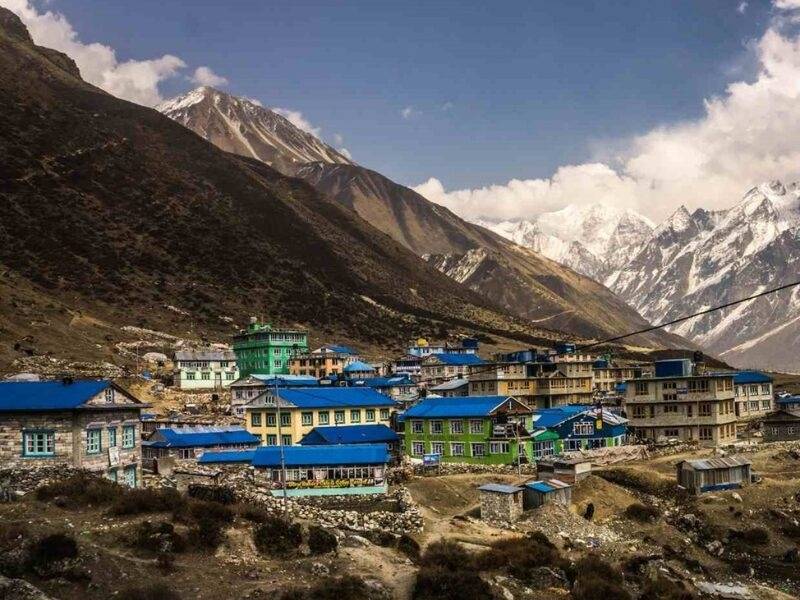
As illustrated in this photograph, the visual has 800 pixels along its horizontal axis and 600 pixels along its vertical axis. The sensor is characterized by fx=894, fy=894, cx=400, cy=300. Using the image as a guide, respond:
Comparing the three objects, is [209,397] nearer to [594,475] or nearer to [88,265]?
[594,475]

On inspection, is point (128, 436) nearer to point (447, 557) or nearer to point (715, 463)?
point (447, 557)

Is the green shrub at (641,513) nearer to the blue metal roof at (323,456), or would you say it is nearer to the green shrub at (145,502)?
the blue metal roof at (323,456)

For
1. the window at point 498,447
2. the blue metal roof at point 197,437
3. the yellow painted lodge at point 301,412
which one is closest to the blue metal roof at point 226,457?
the blue metal roof at point 197,437

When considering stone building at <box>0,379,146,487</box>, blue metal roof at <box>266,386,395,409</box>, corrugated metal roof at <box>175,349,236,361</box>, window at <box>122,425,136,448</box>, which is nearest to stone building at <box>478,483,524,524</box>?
stone building at <box>0,379,146,487</box>

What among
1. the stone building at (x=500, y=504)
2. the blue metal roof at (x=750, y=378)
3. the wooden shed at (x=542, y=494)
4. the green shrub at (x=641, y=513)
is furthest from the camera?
the blue metal roof at (x=750, y=378)

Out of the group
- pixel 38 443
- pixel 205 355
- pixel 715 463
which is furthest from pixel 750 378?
pixel 38 443

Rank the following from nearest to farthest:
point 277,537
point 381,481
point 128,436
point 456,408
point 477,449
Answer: point 277,537 < point 128,436 < point 381,481 < point 477,449 < point 456,408

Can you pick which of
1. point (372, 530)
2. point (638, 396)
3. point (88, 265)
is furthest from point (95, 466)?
point (88, 265)
